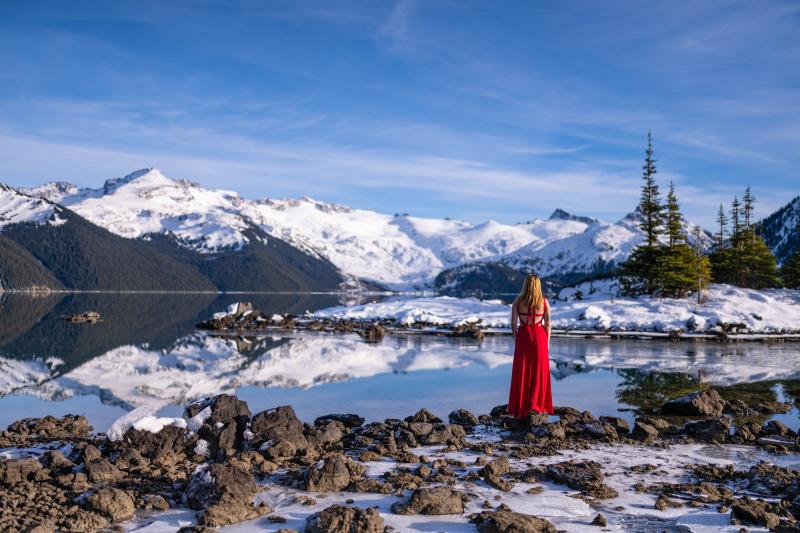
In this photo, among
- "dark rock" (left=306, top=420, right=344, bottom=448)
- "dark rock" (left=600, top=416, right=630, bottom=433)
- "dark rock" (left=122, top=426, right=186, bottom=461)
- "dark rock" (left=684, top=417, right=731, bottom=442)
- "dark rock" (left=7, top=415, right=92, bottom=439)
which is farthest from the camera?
"dark rock" (left=600, top=416, right=630, bottom=433)

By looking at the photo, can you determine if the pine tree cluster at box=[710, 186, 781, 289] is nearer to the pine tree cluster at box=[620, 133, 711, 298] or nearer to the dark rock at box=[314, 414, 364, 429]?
the pine tree cluster at box=[620, 133, 711, 298]

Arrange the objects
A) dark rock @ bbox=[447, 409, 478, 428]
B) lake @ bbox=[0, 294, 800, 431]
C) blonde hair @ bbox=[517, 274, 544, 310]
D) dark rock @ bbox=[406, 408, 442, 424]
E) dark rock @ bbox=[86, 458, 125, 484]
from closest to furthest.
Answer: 1. dark rock @ bbox=[86, 458, 125, 484]
2. blonde hair @ bbox=[517, 274, 544, 310]
3. dark rock @ bbox=[406, 408, 442, 424]
4. dark rock @ bbox=[447, 409, 478, 428]
5. lake @ bbox=[0, 294, 800, 431]

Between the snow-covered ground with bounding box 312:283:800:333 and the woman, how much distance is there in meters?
37.4

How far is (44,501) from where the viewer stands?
906cm

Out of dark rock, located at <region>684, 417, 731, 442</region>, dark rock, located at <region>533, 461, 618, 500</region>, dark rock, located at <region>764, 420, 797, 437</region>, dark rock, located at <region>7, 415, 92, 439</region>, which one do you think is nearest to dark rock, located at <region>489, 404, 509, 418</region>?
dark rock, located at <region>684, 417, 731, 442</region>

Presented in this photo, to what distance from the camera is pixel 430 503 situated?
28.6 ft

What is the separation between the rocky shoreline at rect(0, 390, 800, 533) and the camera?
8.55 metres

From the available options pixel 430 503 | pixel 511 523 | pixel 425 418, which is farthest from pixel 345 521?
pixel 425 418

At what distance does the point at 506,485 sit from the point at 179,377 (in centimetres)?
1663

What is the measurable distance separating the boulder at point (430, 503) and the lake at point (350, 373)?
7.82m

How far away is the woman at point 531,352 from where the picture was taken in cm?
1459

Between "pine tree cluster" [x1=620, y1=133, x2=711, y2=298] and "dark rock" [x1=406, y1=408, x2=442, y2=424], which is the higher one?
"pine tree cluster" [x1=620, y1=133, x2=711, y2=298]

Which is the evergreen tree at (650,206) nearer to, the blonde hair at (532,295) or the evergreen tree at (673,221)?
the evergreen tree at (673,221)

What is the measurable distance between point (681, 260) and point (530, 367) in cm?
5447
